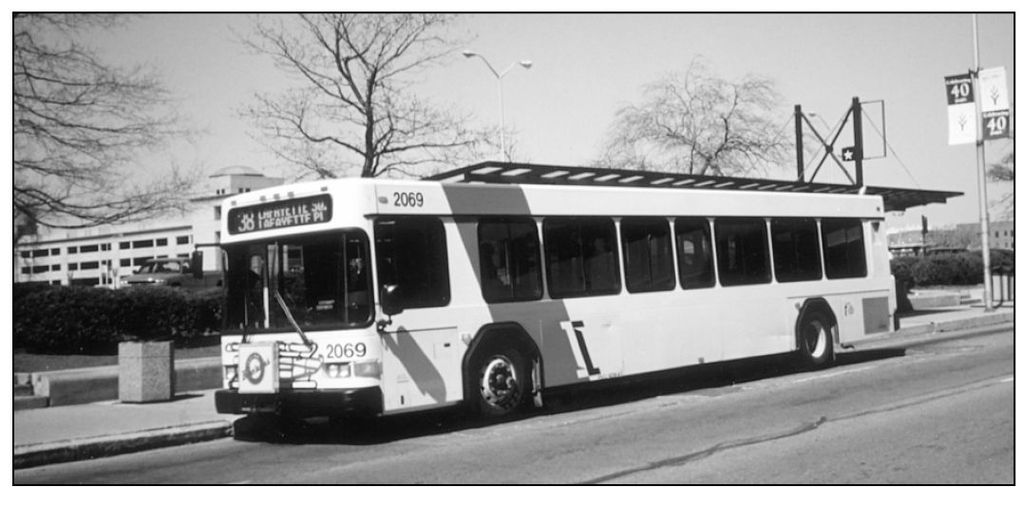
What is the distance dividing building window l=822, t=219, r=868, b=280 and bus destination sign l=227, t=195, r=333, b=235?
939 cm

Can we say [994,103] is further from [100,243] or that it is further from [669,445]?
[100,243]

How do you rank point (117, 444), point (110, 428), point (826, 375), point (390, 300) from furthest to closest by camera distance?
1. point (826, 375)
2. point (110, 428)
3. point (117, 444)
4. point (390, 300)

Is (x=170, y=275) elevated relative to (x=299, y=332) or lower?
elevated

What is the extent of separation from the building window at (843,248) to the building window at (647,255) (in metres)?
4.09

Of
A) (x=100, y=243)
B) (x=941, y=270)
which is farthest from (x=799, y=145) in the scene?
(x=100, y=243)

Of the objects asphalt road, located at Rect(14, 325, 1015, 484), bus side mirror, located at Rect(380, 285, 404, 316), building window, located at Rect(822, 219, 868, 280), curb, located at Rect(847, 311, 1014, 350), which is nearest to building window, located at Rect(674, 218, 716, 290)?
asphalt road, located at Rect(14, 325, 1015, 484)

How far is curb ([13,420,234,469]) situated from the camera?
10344 mm

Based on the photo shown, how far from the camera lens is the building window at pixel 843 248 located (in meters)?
17.2

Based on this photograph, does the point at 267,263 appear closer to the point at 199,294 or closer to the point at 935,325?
the point at 199,294

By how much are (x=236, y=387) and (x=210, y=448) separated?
27.8 inches

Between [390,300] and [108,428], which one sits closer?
[390,300]

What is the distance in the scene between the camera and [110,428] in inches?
470

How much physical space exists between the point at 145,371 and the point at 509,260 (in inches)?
227

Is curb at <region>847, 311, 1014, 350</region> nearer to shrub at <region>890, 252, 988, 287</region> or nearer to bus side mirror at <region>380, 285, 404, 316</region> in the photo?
shrub at <region>890, 252, 988, 287</region>
